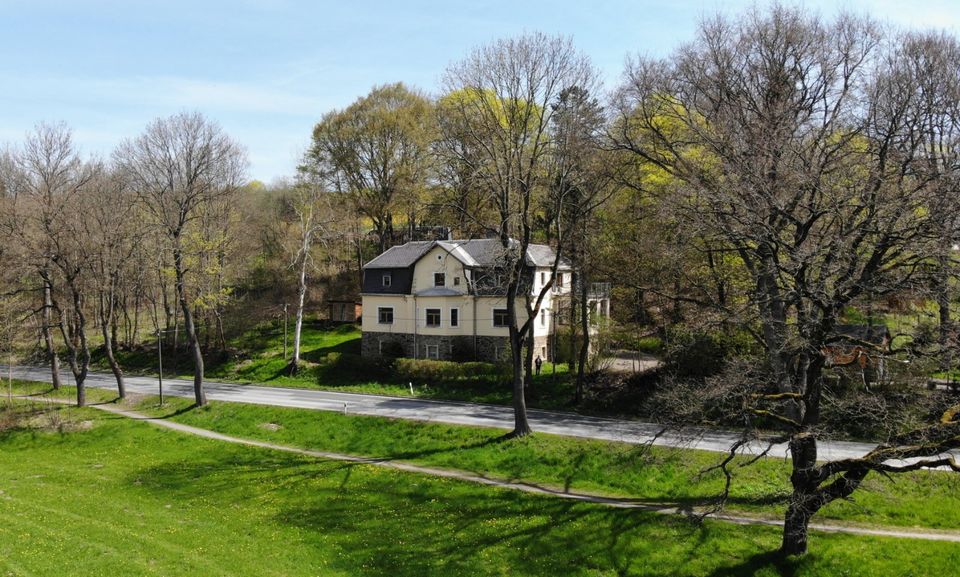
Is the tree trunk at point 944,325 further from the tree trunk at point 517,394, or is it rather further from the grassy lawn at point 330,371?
the grassy lawn at point 330,371

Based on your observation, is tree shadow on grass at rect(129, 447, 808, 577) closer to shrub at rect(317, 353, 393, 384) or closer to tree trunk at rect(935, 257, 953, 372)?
tree trunk at rect(935, 257, 953, 372)

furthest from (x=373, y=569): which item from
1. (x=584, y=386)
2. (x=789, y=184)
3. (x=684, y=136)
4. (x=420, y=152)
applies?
(x=420, y=152)

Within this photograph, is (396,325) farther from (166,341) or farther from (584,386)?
(166,341)

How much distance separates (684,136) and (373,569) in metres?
20.6

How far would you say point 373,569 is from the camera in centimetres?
1698

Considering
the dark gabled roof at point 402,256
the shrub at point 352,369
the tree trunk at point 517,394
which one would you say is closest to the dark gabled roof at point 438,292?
the dark gabled roof at point 402,256

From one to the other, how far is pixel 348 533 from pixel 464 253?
24818 mm

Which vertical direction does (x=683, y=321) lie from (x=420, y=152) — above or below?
below

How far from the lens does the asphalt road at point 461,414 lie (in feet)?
75.4

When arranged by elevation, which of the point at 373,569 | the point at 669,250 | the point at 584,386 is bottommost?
the point at 373,569

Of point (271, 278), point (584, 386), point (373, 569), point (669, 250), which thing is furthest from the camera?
point (271, 278)

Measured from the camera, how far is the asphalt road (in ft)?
75.4

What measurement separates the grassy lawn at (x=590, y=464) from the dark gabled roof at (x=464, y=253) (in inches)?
565

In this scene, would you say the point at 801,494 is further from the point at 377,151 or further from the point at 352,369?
the point at 377,151
